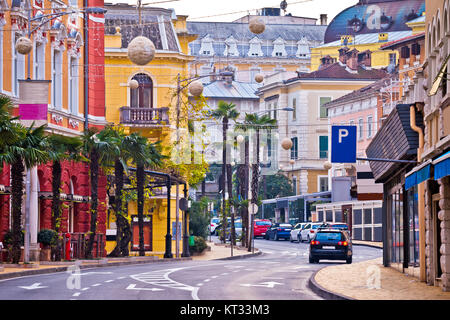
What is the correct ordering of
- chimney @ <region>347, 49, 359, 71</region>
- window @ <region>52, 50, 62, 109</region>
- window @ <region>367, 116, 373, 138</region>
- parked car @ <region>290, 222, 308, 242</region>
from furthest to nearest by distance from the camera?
chimney @ <region>347, 49, 359, 71</region> → window @ <region>367, 116, 373, 138</region> → parked car @ <region>290, 222, 308, 242</region> → window @ <region>52, 50, 62, 109</region>

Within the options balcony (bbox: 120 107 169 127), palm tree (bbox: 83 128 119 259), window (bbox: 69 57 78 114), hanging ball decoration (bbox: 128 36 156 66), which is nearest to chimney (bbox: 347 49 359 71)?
balcony (bbox: 120 107 169 127)

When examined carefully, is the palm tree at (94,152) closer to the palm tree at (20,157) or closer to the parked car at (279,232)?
the palm tree at (20,157)

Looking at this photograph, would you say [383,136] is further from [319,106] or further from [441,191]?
[319,106]

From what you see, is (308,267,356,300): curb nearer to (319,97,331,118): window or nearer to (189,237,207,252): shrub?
(189,237,207,252): shrub

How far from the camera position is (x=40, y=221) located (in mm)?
47969

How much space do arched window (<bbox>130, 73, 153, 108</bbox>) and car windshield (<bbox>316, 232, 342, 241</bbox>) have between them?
80.4ft

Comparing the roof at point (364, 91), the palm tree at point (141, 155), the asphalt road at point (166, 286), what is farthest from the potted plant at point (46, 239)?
the roof at point (364, 91)

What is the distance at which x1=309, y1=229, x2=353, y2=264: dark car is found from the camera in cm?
4794

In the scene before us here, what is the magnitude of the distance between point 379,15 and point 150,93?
201ft

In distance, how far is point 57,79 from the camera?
2009 inches

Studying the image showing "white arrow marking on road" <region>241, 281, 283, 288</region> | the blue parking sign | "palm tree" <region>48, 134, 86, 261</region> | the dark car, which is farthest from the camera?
the dark car

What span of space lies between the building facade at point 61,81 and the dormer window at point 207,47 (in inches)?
4208

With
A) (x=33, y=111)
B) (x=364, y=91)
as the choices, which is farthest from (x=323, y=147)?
(x=33, y=111)
